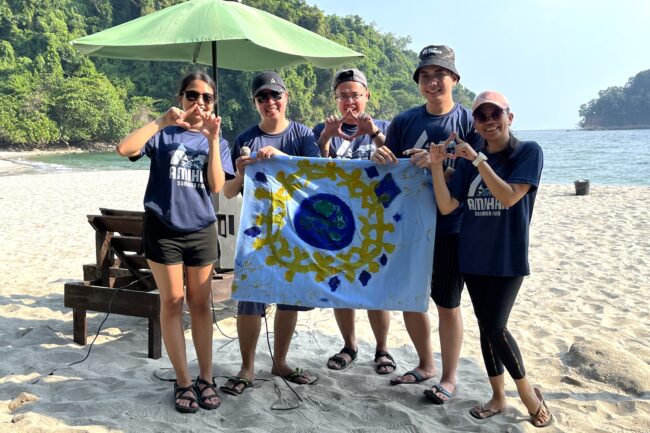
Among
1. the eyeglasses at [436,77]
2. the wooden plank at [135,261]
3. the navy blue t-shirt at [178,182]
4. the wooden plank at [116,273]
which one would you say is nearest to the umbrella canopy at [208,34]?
the navy blue t-shirt at [178,182]

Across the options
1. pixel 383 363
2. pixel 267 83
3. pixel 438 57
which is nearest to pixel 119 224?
pixel 267 83

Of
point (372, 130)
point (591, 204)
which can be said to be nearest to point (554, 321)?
point (372, 130)

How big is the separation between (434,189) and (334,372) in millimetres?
1658

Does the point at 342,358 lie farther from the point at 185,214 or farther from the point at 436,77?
the point at 436,77

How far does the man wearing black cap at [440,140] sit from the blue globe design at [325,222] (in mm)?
420

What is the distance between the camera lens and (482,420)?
3.41 m

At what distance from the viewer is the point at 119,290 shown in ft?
15.0

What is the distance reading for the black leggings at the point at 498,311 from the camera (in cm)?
316

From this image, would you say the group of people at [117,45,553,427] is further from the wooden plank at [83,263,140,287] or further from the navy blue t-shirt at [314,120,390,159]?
the wooden plank at [83,263,140,287]

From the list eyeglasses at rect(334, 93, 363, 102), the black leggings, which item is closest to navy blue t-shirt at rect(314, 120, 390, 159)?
eyeglasses at rect(334, 93, 363, 102)

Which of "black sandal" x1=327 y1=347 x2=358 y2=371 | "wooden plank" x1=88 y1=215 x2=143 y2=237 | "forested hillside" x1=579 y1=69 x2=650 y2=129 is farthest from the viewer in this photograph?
"forested hillside" x1=579 y1=69 x2=650 y2=129

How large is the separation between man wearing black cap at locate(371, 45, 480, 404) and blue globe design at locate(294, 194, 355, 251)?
1.38ft

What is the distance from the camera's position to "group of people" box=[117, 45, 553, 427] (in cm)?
313

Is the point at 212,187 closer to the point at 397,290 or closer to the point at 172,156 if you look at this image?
the point at 172,156
